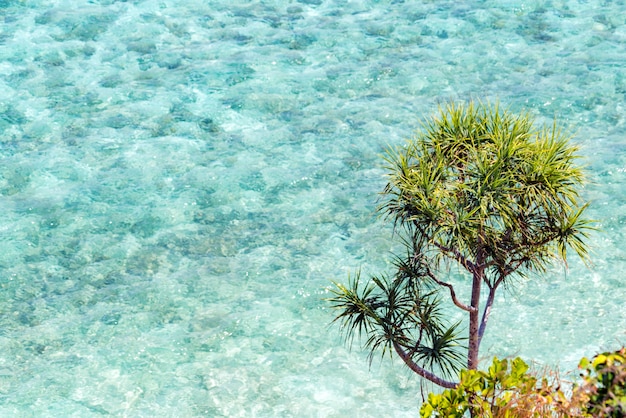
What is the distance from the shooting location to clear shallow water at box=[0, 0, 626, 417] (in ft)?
24.7

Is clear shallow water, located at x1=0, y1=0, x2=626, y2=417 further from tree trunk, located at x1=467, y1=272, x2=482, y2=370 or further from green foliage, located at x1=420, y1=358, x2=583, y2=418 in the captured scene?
green foliage, located at x1=420, y1=358, x2=583, y2=418

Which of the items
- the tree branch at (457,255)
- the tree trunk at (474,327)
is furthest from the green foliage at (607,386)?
the tree trunk at (474,327)

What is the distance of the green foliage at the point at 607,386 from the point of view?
353cm

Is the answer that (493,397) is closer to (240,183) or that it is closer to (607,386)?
(607,386)

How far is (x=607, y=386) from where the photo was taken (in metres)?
3.64

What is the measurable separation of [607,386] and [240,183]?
23.0 ft

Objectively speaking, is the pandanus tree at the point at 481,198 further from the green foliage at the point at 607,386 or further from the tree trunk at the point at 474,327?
the green foliage at the point at 607,386

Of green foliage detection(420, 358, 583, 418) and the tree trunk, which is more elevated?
the tree trunk

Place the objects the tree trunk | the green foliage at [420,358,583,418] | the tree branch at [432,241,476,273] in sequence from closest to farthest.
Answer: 1. the green foliage at [420,358,583,418]
2. the tree branch at [432,241,476,273]
3. the tree trunk

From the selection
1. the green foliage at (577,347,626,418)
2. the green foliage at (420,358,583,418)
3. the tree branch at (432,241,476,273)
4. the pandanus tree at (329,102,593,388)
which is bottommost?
the green foliage at (420,358,583,418)

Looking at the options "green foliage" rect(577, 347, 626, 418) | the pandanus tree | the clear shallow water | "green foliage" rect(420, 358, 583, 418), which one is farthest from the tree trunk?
"green foliage" rect(577, 347, 626, 418)

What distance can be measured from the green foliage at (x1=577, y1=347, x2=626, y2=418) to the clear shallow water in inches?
131

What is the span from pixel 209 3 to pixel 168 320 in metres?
7.67

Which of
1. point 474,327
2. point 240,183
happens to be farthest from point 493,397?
point 240,183
